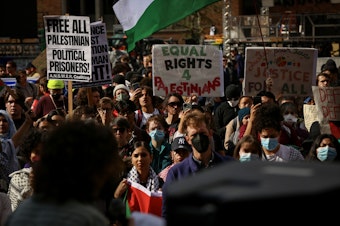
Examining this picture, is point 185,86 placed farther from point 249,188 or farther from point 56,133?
point 249,188

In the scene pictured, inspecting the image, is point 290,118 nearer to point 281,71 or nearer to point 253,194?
point 281,71

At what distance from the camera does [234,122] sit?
11031 millimetres

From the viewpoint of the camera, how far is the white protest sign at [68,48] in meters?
12.5

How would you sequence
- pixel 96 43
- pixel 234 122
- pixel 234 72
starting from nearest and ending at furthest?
pixel 234 122
pixel 96 43
pixel 234 72

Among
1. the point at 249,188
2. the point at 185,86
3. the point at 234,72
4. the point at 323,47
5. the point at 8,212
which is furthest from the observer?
the point at 323,47

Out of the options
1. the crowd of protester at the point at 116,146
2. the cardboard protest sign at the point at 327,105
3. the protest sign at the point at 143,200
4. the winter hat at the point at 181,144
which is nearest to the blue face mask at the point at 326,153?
the crowd of protester at the point at 116,146

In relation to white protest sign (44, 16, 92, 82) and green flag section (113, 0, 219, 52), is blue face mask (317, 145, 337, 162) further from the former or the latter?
white protest sign (44, 16, 92, 82)

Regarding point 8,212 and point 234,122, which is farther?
point 234,122

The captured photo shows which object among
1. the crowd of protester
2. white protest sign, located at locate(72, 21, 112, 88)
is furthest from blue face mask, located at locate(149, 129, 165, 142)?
white protest sign, located at locate(72, 21, 112, 88)

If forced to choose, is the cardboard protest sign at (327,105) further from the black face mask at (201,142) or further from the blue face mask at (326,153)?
the black face mask at (201,142)

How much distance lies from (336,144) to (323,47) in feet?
74.9

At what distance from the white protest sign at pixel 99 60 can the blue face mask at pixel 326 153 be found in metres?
5.45

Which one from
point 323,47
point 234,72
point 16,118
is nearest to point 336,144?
point 16,118

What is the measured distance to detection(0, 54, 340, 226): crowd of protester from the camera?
3.34 m
